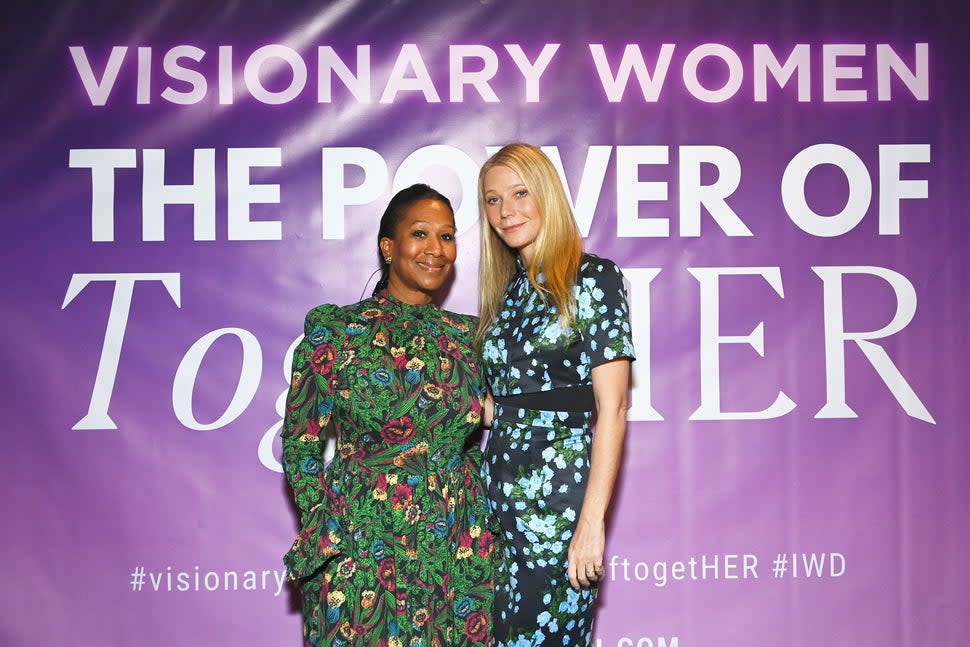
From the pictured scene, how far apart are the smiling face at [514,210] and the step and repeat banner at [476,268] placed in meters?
0.95

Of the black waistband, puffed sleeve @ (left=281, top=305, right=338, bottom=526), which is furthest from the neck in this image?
the black waistband

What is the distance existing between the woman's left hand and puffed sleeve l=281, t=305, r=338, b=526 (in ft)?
2.37

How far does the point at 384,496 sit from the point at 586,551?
1.87ft

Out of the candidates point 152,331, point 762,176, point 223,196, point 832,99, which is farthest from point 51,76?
point 832,99

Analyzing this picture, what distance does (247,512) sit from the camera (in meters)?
3.21

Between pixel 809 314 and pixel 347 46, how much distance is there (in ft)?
6.71

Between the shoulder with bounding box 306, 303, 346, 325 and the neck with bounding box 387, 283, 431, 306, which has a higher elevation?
the neck with bounding box 387, 283, 431, 306

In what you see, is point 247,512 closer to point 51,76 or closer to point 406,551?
point 406,551

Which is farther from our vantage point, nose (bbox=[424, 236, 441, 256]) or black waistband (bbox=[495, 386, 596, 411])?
nose (bbox=[424, 236, 441, 256])

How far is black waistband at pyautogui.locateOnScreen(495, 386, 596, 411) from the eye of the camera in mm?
2248

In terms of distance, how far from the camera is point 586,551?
2.11m

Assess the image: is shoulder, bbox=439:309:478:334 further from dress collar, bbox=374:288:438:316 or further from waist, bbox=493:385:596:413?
waist, bbox=493:385:596:413

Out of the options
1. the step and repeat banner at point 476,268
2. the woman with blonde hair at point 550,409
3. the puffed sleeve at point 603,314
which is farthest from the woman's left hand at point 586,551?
the step and repeat banner at point 476,268

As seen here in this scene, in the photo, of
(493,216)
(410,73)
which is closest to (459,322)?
(493,216)
